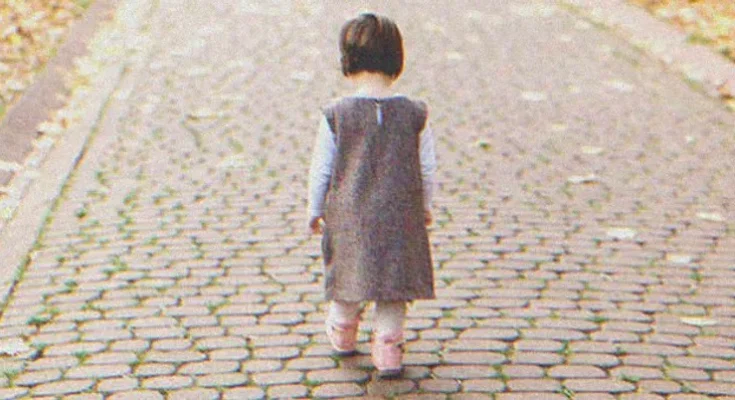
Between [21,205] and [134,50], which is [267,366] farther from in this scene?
[134,50]

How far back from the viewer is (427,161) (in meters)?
4.50

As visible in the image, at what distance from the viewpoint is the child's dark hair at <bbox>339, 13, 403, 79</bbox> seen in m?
4.31

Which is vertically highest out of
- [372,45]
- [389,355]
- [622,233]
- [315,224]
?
[622,233]

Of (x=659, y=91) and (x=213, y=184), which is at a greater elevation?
(x=659, y=91)

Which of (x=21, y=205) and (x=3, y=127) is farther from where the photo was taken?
(x=3, y=127)

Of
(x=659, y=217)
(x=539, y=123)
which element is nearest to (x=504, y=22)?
(x=539, y=123)

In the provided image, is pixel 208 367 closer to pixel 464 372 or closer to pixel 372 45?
pixel 464 372

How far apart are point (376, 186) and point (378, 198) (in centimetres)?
4

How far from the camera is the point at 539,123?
8.34 metres

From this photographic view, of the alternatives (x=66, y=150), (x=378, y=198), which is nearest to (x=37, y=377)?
(x=378, y=198)

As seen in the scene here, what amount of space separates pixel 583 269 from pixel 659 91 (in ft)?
12.9

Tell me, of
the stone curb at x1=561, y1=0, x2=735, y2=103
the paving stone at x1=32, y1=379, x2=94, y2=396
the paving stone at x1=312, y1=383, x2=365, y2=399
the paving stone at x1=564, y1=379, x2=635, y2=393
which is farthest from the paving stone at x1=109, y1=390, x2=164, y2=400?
the stone curb at x1=561, y1=0, x2=735, y2=103

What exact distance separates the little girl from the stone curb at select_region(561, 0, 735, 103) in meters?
5.26

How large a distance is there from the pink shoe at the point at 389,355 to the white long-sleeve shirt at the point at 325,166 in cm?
44
